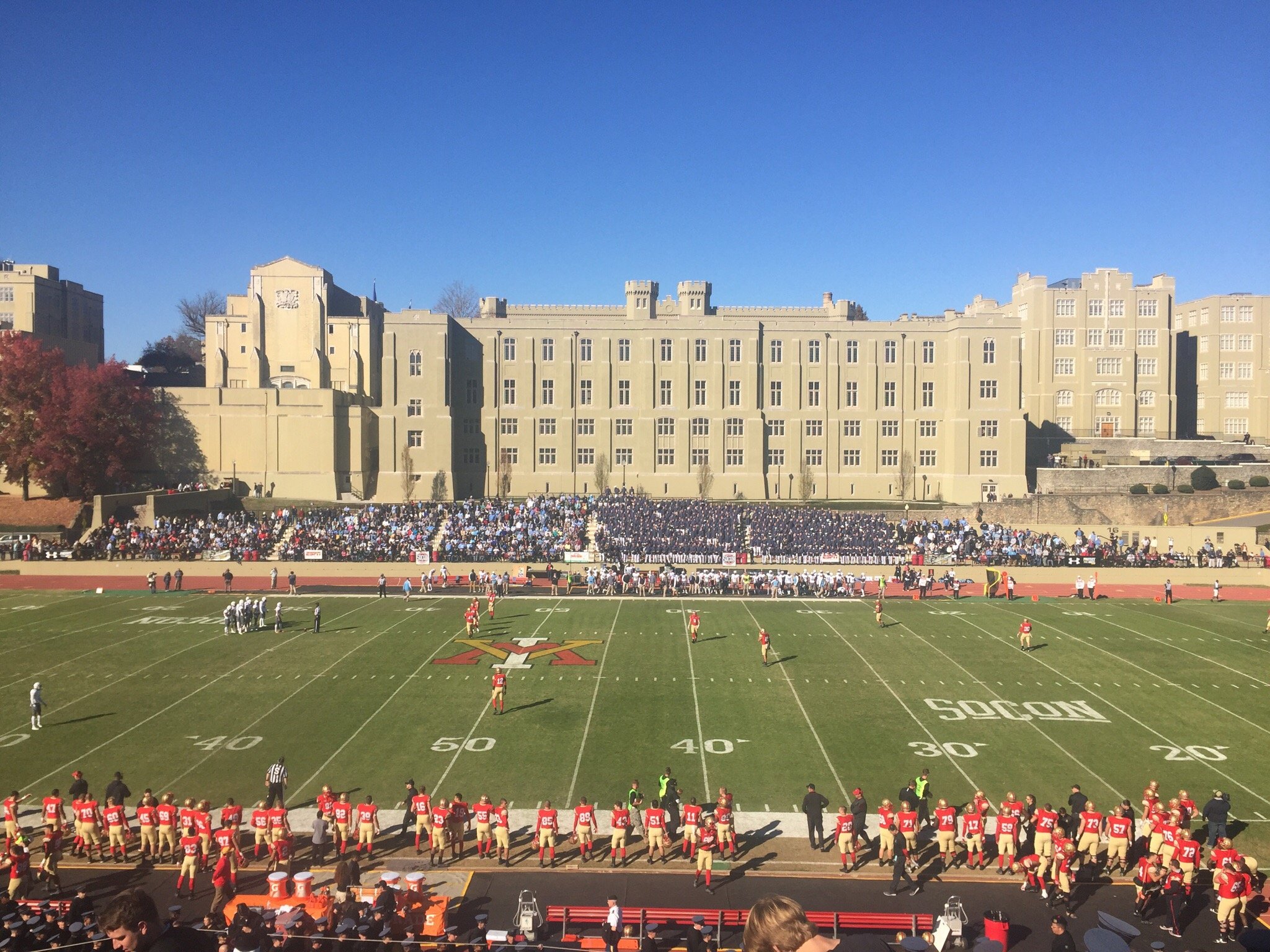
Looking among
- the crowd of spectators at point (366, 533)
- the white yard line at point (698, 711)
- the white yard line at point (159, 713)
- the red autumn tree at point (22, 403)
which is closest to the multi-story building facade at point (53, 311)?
the red autumn tree at point (22, 403)

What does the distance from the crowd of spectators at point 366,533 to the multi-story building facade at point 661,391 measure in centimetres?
1305

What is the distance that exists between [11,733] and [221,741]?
215 inches

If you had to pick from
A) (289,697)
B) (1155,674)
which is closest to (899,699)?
(1155,674)

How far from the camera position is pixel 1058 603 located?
39.8 meters

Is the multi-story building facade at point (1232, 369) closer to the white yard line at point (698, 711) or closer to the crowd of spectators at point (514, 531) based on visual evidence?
the crowd of spectators at point (514, 531)

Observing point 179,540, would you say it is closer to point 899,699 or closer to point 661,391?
point 661,391

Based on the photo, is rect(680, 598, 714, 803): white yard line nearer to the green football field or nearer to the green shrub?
the green football field

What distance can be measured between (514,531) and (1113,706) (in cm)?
3379

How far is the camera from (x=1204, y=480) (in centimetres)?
6031

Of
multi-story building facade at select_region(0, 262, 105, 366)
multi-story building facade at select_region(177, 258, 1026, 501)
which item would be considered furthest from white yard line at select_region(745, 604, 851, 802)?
multi-story building facade at select_region(0, 262, 105, 366)

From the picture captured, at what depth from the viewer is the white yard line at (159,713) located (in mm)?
19395

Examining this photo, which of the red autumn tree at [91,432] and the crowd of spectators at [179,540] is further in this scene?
the red autumn tree at [91,432]

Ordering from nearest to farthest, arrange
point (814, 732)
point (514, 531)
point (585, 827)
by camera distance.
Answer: point (585, 827)
point (814, 732)
point (514, 531)

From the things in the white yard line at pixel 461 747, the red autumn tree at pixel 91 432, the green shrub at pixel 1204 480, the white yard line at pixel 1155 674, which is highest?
the red autumn tree at pixel 91 432
